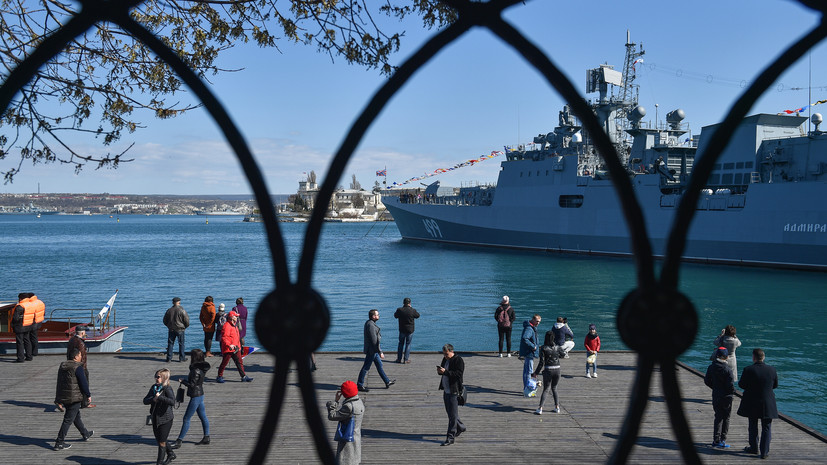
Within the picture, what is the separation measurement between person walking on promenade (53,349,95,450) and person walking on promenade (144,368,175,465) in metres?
1.16

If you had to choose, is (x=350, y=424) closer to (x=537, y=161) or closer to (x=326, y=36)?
(x=326, y=36)

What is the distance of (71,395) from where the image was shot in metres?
7.18

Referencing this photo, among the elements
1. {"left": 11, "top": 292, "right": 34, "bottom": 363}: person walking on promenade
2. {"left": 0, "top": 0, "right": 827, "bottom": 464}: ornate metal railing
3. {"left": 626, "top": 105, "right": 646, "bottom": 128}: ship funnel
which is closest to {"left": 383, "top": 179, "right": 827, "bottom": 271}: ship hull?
{"left": 626, "top": 105, "right": 646, "bottom": 128}: ship funnel

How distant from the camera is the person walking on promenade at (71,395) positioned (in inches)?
281

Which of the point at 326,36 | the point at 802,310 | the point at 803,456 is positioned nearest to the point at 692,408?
the point at 803,456

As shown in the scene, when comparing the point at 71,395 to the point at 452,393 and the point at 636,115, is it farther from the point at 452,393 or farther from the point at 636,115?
the point at 636,115

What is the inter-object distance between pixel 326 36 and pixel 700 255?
131 ft

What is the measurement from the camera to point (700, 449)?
7141 millimetres

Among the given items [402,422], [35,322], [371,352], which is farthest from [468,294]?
[402,422]

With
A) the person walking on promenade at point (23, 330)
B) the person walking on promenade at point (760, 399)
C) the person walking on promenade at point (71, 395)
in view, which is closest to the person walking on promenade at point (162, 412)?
the person walking on promenade at point (71, 395)

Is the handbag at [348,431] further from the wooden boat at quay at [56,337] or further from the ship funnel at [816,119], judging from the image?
the ship funnel at [816,119]

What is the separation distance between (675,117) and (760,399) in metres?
43.1

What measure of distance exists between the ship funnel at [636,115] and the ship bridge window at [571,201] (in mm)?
7181

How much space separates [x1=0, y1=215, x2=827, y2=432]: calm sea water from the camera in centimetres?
1922
